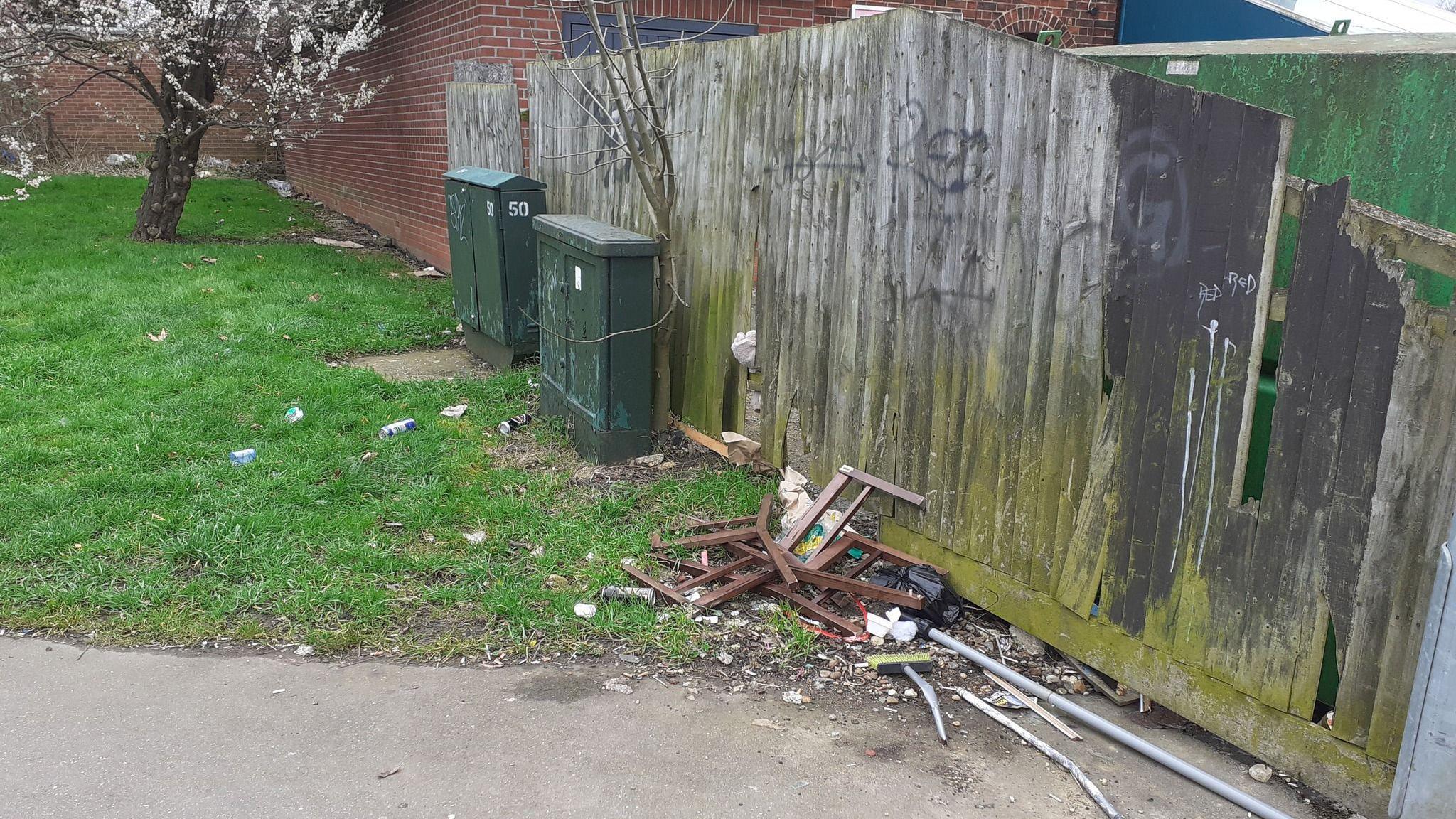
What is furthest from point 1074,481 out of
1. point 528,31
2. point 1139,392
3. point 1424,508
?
point 528,31

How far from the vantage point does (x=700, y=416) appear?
616 cm

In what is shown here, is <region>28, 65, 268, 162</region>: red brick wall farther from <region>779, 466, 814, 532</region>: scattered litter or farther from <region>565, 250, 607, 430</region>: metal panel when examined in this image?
<region>779, 466, 814, 532</region>: scattered litter

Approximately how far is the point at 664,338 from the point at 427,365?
2853 millimetres

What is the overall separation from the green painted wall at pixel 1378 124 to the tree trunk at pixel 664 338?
312cm

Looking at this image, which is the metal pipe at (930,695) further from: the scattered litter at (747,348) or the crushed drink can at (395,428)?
the crushed drink can at (395,428)

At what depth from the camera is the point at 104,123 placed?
66.5 feet

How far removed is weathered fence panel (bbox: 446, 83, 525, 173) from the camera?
8.86 metres

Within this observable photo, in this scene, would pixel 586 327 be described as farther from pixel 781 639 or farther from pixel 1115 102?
pixel 1115 102

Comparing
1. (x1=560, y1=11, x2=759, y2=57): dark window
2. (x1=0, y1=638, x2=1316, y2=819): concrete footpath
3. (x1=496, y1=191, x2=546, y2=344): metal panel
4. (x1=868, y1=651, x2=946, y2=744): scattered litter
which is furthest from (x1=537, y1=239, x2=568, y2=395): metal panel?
(x1=560, y1=11, x2=759, y2=57): dark window

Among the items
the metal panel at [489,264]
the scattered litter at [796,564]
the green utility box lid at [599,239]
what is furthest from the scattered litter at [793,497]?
the metal panel at [489,264]

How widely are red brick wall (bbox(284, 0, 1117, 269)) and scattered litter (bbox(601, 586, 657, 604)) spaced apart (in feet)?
17.3

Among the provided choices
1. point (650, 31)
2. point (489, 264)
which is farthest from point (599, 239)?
point (650, 31)

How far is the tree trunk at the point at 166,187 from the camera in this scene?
1238 centimetres

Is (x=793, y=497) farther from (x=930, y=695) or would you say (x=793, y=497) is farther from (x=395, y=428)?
(x=395, y=428)
